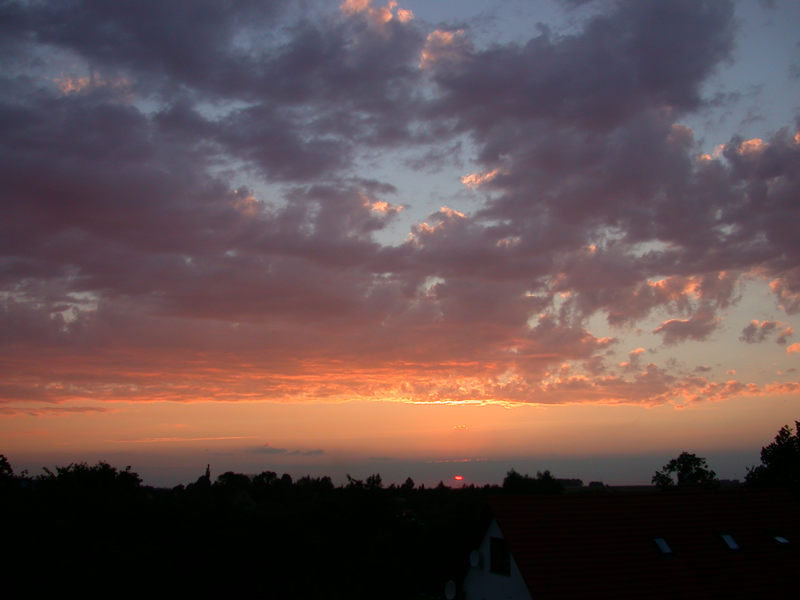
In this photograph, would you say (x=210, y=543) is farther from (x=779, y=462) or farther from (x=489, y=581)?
(x=779, y=462)

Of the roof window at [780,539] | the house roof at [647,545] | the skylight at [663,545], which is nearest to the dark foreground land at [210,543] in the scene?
the house roof at [647,545]

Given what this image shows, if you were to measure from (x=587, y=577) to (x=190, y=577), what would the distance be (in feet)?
71.7

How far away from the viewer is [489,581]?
2536 centimetres

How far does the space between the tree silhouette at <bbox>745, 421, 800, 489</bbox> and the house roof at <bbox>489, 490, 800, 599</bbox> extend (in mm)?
32703

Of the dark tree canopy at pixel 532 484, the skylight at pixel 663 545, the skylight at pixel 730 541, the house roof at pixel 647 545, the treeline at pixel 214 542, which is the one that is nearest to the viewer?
the house roof at pixel 647 545

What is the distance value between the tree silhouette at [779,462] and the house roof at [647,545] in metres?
32.7

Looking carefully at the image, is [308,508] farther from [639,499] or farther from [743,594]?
[743,594]

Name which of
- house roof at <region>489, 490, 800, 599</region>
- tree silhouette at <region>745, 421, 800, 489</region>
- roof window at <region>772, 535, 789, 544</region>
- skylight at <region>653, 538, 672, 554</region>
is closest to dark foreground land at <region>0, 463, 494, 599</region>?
house roof at <region>489, 490, 800, 599</region>

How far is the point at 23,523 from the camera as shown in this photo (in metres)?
36.7

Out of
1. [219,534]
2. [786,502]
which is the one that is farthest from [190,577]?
[786,502]

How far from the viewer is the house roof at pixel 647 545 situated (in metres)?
22.8

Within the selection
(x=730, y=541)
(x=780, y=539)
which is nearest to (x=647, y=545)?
(x=730, y=541)

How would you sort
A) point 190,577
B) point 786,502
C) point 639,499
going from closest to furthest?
point 639,499 < point 786,502 < point 190,577

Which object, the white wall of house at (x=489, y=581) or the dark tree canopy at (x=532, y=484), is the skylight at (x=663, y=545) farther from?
the dark tree canopy at (x=532, y=484)
